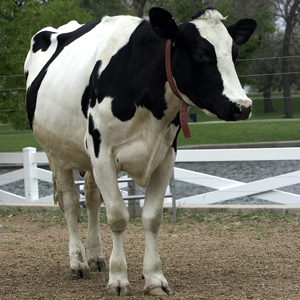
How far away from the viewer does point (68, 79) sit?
4.45 m

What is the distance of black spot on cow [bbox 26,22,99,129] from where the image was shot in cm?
491

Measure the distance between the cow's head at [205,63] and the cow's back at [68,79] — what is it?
24.5 inches

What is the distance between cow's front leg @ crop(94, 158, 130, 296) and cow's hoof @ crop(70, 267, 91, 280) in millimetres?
741

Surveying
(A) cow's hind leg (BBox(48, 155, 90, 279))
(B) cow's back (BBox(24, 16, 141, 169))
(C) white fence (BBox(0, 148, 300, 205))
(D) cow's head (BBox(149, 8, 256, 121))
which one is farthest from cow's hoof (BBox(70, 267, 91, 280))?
(C) white fence (BBox(0, 148, 300, 205))

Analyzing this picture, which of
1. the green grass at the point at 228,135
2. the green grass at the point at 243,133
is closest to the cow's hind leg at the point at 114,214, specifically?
the green grass at the point at 228,135

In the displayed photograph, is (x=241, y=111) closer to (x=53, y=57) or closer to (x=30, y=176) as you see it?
(x=53, y=57)

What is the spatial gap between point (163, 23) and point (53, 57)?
188cm

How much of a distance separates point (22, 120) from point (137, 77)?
9086 millimetres

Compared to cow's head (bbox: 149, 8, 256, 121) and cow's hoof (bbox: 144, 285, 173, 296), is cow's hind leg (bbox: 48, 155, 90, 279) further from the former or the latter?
cow's head (bbox: 149, 8, 256, 121)

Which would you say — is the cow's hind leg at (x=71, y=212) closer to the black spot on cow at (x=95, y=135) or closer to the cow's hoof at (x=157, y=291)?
the cow's hoof at (x=157, y=291)

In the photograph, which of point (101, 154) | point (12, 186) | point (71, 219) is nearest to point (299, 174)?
point (71, 219)

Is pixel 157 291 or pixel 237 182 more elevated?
pixel 157 291

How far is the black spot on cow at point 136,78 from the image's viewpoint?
373cm

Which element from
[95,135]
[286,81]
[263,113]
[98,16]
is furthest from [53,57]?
Result: [98,16]
